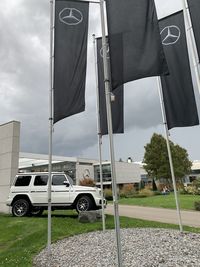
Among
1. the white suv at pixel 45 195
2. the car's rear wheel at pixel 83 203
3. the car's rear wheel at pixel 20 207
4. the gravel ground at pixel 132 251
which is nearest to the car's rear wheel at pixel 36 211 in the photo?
the white suv at pixel 45 195

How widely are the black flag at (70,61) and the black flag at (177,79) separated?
293 cm

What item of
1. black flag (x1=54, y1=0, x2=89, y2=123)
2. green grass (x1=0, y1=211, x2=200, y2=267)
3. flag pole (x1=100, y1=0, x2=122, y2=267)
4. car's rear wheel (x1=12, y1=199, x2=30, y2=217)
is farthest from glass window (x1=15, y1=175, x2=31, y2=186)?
flag pole (x1=100, y1=0, x2=122, y2=267)

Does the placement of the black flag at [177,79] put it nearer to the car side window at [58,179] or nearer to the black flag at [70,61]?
the black flag at [70,61]

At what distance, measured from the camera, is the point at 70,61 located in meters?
7.40

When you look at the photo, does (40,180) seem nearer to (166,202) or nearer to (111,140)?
(111,140)

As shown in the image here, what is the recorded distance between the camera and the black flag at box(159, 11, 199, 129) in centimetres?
879

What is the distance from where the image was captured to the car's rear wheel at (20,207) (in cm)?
1511

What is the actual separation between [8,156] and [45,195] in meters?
5.15

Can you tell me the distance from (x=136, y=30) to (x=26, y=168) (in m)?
47.0

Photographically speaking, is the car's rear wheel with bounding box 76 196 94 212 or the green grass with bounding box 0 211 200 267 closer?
the green grass with bounding box 0 211 200 267

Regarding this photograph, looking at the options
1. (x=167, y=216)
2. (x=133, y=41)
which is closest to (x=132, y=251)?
(x=133, y=41)

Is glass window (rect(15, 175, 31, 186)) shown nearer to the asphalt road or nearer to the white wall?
the white wall

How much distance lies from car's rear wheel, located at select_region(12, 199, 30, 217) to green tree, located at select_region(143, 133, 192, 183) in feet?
118

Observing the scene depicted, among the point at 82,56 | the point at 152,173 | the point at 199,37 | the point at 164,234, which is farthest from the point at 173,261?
the point at 152,173
